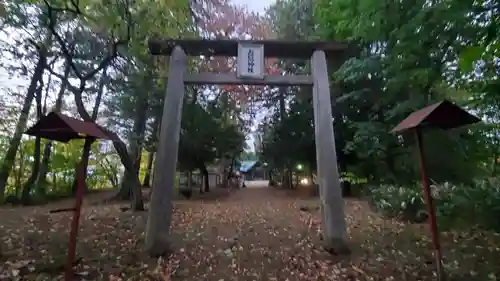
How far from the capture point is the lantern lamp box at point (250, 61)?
5.27 meters

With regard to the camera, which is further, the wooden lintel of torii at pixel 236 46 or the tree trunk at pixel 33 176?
the tree trunk at pixel 33 176

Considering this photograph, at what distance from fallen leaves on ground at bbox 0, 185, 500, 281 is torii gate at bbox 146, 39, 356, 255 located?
452mm

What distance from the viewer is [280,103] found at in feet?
53.2

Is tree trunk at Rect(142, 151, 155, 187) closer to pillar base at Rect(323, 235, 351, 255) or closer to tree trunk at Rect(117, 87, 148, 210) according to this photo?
tree trunk at Rect(117, 87, 148, 210)

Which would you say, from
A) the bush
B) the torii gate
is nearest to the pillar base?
the torii gate

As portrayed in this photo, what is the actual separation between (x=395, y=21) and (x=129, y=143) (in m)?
Result: 9.39

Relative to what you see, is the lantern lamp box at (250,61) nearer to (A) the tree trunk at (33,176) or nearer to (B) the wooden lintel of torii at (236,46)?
(B) the wooden lintel of torii at (236,46)

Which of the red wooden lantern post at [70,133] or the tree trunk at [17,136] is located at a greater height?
the tree trunk at [17,136]

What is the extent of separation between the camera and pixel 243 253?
484 centimetres

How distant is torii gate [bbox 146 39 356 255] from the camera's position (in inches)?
187

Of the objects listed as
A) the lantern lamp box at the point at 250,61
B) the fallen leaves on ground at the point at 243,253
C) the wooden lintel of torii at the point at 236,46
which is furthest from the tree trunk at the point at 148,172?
the lantern lamp box at the point at 250,61

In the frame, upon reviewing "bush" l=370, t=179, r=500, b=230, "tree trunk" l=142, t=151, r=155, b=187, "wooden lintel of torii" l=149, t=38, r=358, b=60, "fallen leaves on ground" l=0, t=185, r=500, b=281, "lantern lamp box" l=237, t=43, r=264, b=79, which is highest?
"wooden lintel of torii" l=149, t=38, r=358, b=60

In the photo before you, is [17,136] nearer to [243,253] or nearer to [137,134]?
[137,134]

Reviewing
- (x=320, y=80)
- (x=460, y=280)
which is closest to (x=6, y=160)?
(x=320, y=80)
